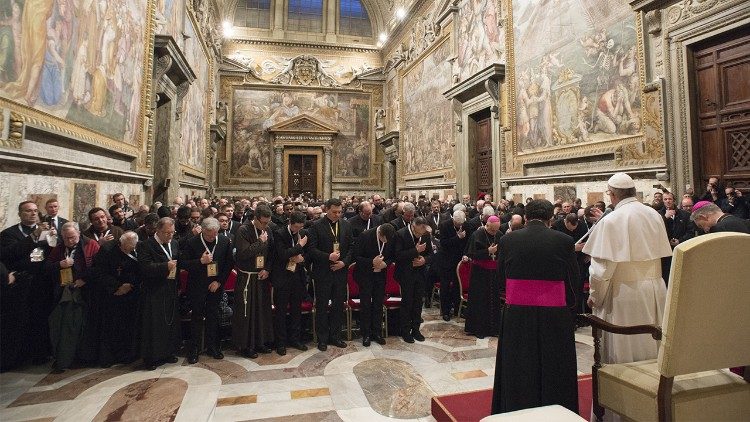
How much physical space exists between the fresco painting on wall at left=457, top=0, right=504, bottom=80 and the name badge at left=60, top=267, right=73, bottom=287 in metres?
11.1

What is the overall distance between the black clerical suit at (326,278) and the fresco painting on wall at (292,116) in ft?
59.8

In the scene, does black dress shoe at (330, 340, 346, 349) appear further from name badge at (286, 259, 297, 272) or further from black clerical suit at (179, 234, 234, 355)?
black clerical suit at (179, 234, 234, 355)

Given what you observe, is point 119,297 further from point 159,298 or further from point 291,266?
point 291,266

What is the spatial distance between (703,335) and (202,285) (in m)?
4.57

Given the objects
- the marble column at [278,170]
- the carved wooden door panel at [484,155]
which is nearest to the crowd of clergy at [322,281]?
the carved wooden door panel at [484,155]

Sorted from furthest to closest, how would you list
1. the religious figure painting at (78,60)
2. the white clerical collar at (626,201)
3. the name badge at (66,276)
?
the religious figure painting at (78,60) < the name badge at (66,276) < the white clerical collar at (626,201)

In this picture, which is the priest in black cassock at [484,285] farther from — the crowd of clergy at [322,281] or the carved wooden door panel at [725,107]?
the carved wooden door panel at [725,107]

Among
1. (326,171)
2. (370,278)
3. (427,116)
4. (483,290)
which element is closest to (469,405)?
(370,278)

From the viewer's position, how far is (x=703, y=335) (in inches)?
84.4

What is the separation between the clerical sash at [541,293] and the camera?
2691 mm

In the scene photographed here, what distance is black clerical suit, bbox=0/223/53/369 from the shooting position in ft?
13.3

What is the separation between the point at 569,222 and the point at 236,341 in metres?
4.77

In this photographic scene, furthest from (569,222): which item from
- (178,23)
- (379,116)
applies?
(379,116)

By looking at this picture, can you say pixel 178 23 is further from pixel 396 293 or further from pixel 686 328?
pixel 686 328
